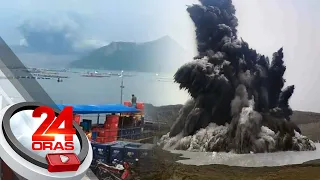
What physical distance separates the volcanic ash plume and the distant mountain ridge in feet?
0.30

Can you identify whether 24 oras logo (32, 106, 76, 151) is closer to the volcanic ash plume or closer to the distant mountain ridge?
the distant mountain ridge

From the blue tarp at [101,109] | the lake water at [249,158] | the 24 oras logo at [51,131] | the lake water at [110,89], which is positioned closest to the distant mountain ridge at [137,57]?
the lake water at [110,89]

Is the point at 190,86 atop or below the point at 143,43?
below

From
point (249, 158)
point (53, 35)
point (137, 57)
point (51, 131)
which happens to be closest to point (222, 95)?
point (249, 158)

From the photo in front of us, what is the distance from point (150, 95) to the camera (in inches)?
88.2

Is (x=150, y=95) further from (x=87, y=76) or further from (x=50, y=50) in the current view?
(x=50, y=50)

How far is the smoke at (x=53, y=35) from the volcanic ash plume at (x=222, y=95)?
612mm

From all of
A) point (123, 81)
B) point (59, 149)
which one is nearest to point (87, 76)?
point (123, 81)

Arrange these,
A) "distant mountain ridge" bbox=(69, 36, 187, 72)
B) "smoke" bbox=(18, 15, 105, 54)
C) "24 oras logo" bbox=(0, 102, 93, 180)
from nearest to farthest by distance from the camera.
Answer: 1. "24 oras logo" bbox=(0, 102, 93, 180)
2. "smoke" bbox=(18, 15, 105, 54)
3. "distant mountain ridge" bbox=(69, 36, 187, 72)

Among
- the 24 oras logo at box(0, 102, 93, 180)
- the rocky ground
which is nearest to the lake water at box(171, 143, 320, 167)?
the rocky ground

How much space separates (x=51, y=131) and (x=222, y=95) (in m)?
1.28

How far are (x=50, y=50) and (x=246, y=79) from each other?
113 centimetres

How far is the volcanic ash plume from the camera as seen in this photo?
2314 mm

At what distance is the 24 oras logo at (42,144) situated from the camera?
3.74ft
